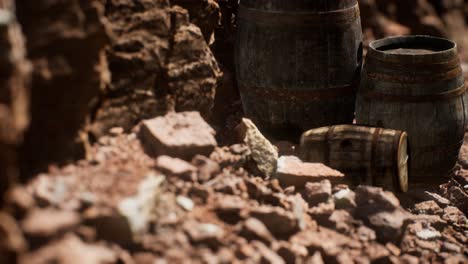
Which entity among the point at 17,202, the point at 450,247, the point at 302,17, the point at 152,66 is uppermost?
the point at 302,17

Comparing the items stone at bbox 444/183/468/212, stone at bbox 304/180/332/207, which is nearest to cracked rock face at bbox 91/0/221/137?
stone at bbox 304/180/332/207

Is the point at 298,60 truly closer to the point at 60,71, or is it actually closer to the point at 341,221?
the point at 341,221

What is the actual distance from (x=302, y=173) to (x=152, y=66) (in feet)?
3.77

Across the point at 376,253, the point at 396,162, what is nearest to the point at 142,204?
the point at 376,253

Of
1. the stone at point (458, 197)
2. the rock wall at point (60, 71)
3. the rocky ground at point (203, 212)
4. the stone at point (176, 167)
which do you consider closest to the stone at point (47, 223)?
the rocky ground at point (203, 212)

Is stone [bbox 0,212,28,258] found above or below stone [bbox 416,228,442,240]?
above

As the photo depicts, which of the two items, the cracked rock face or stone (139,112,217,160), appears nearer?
stone (139,112,217,160)

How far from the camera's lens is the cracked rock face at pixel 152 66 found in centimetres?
402

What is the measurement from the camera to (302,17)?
A: 16.4 ft

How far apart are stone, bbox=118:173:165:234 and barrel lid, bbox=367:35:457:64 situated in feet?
7.20

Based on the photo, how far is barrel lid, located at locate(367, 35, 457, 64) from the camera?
191 inches

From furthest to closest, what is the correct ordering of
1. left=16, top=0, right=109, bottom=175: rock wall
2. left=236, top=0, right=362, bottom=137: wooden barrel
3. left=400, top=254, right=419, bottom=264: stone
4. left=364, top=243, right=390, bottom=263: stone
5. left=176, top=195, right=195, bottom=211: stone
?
left=236, top=0, right=362, bottom=137: wooden barrel, left=400, top=254, right=419, bottom=264: stone, left=364, top=243, right=390, bottom=263: stone, left=176, top=195, right=195, bottom=211: stone, left=16, top=0, right=109, bottom=175: rock wall

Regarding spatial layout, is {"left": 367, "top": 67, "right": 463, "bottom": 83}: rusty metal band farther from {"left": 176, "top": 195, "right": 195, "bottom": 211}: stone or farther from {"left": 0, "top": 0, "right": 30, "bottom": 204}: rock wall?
{"left": 0, "top": 0, "right": 30, "bottom": 204}: rock wall

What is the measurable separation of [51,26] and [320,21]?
→ 2297mm
